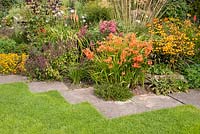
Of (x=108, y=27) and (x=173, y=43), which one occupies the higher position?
Answer: (x=108, y=27)

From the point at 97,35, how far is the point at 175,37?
1420 mm

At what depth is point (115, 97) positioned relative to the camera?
15.4ft

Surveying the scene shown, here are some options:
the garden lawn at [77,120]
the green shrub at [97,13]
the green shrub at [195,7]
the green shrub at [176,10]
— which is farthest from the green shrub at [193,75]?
the green shrub at [97,13]

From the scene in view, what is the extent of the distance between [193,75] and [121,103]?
Answer: 1.58 meters

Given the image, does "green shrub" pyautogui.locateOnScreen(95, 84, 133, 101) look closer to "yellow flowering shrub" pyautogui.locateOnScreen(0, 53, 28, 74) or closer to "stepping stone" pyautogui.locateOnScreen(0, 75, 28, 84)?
"stepping stone" pyautogui.locateOnScreen(0, 75, 28, 84)

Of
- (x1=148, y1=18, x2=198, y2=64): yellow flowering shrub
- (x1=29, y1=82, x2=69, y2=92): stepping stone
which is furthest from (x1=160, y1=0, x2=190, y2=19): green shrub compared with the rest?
(x1=29, y1=82, x2=69, y2=92): stepping stone

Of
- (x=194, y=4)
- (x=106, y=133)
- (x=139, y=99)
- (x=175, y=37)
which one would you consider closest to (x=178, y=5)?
(x=194, y=4)

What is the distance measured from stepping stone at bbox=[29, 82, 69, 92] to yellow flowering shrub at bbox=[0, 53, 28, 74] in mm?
656

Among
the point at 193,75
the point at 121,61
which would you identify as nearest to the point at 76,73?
the point at 121,61

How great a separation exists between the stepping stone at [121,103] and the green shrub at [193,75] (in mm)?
717

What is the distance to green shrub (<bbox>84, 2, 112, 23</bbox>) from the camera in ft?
24.5

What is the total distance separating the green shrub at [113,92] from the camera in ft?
15.4

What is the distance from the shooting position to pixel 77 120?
3.95 metres

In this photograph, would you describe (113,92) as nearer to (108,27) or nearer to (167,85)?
(167,85)
